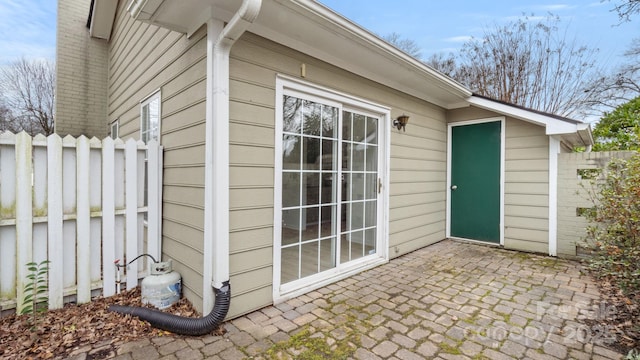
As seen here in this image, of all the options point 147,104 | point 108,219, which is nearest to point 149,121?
point 147,104

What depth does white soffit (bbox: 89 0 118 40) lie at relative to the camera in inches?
210

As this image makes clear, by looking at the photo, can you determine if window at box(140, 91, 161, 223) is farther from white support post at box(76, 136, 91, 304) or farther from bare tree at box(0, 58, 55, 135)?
bare tree at box(0, 58, 55, 135)

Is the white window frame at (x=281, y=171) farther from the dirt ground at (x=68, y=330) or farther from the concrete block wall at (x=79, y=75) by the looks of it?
the concrete block wall at (x=79, y=75)

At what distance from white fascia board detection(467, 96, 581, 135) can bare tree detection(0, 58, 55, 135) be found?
49.3ft

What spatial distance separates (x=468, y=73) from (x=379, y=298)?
388 inches

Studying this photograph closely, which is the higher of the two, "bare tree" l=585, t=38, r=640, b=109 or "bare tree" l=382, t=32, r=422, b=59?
"bare tree" l=382, t=32, r=422, b=59

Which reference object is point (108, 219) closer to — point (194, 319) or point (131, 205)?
point (131, 205)

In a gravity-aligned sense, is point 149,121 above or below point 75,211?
above

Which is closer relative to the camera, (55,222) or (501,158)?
(55,222)

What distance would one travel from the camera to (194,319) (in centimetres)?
216

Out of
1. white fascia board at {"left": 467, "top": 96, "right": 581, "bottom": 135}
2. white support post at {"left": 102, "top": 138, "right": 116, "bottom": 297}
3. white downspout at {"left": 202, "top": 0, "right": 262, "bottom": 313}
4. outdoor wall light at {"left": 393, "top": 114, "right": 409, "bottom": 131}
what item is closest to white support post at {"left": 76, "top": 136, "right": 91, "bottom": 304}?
white support post at {"left": 102, "top": 138, "right": 116, "bottom": 297}

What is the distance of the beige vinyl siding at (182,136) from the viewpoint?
242 cm

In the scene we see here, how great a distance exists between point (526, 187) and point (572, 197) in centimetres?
57

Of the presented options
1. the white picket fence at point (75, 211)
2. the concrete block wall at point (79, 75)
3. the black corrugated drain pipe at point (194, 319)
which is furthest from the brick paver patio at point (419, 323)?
the concrete block wall at point (79, 75)
